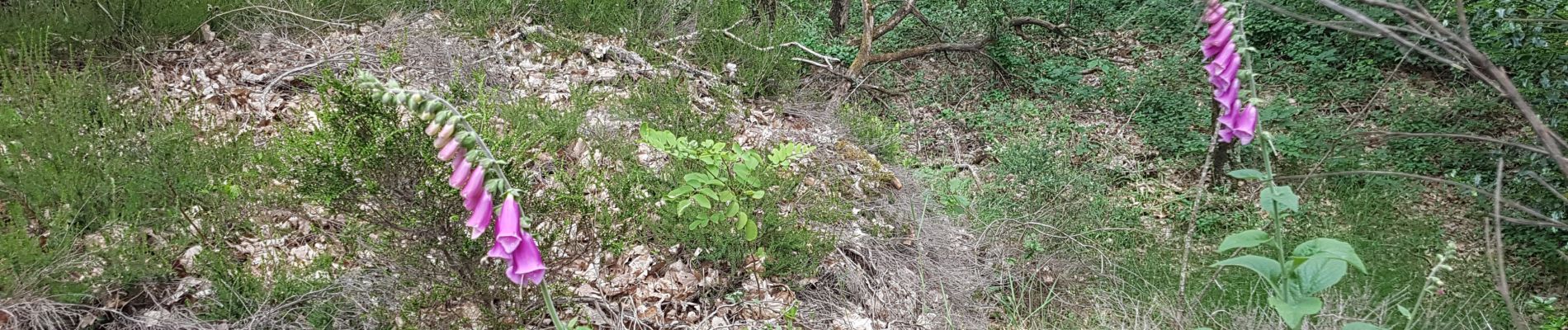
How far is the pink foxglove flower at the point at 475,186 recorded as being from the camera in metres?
1.71

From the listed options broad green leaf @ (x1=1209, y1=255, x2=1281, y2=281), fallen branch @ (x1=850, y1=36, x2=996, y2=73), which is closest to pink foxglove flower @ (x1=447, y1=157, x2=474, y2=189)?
broad green leaf @ (x1=1209, y1=255, x2=1281, y2=281)

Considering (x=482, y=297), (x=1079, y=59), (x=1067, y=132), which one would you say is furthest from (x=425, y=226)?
(x=1079, y=59)

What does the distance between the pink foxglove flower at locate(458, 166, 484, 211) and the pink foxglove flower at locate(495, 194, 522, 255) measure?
0.27 ft

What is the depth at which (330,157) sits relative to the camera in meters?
2.53

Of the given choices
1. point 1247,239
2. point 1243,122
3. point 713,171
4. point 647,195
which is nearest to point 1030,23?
point 647,195

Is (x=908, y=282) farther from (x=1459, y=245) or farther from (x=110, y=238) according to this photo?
(x=1459, y=245)

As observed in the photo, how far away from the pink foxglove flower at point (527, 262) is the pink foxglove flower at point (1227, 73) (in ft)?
6.21

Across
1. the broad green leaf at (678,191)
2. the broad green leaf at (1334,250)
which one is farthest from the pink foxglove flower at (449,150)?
the broad green leaf at (1334,250)

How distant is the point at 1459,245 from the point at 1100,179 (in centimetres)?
240

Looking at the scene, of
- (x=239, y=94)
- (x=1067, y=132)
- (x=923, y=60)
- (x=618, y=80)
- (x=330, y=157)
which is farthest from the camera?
(x=923, y=60)

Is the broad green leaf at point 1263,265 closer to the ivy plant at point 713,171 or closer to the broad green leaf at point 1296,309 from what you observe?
the broad green leaf at point 1296,309

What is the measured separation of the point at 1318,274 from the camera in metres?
2.12

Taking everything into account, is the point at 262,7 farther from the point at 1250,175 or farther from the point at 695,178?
the point at 1250,175

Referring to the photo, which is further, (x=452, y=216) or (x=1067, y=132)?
(x=1067, y=132)
